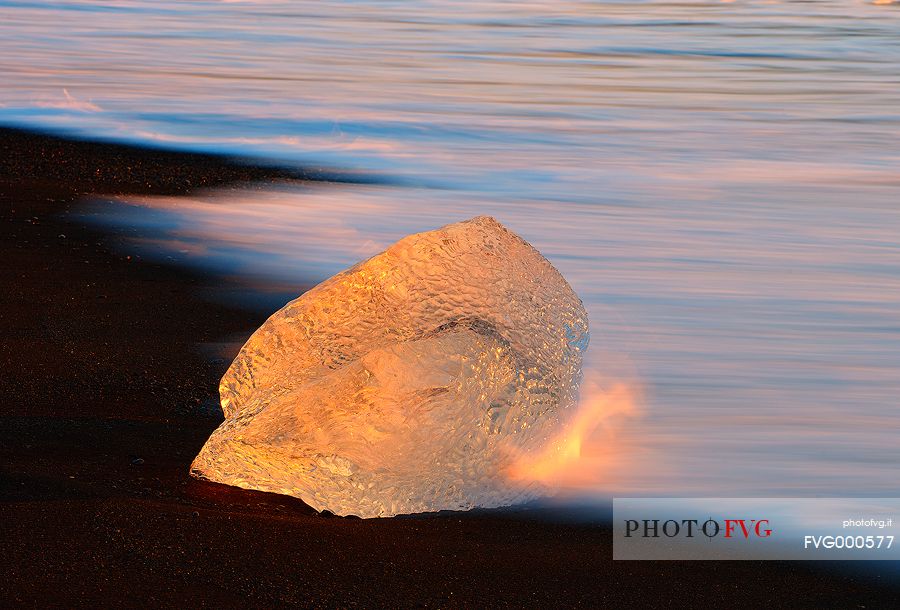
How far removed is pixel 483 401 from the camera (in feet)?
8.19

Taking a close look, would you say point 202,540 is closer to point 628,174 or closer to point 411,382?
point 411,382

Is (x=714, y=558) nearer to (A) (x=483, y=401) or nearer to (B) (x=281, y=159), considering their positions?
(A) (x=483, y=401)

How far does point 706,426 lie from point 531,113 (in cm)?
633

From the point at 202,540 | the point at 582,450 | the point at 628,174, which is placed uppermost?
the point at 628,174

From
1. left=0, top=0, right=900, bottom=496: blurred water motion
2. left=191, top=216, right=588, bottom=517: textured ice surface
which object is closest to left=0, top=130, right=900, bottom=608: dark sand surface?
left=191, top=216, right=588, bottom=517: textured ice surface

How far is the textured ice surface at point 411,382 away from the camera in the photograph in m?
2.44

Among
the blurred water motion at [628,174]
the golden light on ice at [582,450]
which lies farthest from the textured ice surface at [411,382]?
the blurred water motion at [628,174]

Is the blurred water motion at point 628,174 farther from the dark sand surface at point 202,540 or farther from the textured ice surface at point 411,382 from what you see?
the dark sand surface at point 202,540

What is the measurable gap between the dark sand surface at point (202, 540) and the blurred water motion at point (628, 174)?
0.46 m

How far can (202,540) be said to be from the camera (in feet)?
7.21

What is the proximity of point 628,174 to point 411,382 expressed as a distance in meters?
4.91

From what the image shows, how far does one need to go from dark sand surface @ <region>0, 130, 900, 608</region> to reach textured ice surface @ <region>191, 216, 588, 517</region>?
0.21ft

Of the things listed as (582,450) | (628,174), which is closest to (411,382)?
(582,450)

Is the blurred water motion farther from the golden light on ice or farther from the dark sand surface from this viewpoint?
the dark sand surface
